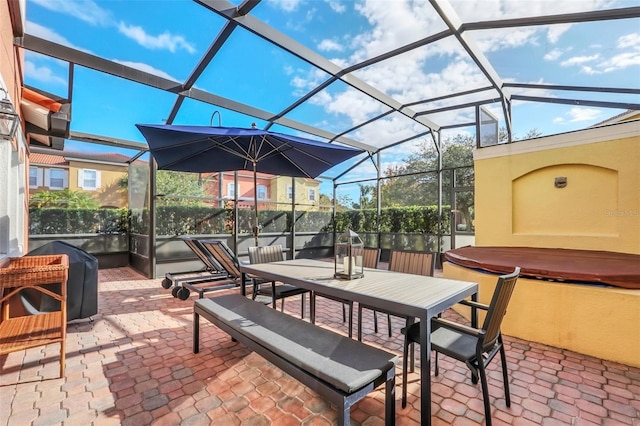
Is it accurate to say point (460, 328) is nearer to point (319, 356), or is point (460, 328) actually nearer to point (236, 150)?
point (319, 356)

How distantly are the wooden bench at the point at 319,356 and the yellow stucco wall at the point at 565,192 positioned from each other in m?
5.61

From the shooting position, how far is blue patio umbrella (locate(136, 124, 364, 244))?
3.71 metres

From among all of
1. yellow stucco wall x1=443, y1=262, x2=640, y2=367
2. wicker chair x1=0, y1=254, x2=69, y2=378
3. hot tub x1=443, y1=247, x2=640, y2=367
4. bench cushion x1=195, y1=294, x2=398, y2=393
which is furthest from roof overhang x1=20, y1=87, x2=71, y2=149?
yellow stucco wall x1=443, y1=262, x2=640, y2=367

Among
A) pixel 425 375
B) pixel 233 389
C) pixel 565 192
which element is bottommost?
pixel 233 389

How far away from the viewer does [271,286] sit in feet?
12.4

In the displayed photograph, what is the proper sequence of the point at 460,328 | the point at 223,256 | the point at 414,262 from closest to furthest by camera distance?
the point at 460,328 → the point at 414,262 → the point at 223,256

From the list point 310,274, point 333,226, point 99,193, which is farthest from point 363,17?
point 99,193

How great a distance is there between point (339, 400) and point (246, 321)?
1.23m

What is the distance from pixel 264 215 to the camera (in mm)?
8727

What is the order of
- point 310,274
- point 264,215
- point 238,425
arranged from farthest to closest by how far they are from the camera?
point 264,215 → point 310,274 → point 238,425

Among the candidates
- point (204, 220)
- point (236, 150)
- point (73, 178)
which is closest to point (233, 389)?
point (236, 150)

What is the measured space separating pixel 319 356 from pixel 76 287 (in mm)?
3725

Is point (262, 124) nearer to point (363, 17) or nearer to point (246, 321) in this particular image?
point (363, 17)

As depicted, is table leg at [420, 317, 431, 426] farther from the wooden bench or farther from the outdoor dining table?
the wooden bench
